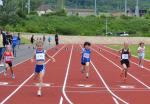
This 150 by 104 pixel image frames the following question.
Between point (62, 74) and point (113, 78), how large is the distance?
289 centimetres

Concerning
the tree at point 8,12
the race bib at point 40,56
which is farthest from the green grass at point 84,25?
the race bib at point 40,56

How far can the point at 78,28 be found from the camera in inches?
4614

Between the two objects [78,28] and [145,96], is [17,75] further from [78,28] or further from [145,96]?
[78,28]

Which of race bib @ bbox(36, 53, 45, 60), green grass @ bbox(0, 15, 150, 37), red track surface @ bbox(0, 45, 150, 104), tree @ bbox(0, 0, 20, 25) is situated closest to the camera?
red track surface @ bbox(0, 45, 150, 104)

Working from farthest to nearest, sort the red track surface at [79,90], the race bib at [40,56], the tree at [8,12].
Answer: the tree at [8,12]
the race bib at [40,56]
the red track surface at [79,90]

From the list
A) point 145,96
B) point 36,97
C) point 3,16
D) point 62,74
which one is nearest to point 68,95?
point 36,97

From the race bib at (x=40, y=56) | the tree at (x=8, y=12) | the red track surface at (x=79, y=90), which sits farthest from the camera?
the tree at (x=8, y=12)

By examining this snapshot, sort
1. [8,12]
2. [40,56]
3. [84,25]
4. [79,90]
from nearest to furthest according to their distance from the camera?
[40,56] < [79,90] < [8,12] < [84,25]

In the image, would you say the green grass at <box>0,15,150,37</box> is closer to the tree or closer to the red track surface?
the tree

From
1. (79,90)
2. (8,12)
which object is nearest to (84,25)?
(8,12)

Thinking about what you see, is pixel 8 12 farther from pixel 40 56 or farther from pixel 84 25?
pixel 40 56

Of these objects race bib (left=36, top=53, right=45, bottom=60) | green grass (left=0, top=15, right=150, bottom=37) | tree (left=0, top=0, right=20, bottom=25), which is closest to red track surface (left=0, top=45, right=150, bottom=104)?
race bib (left=36, top=53, right=45, bottom=60)

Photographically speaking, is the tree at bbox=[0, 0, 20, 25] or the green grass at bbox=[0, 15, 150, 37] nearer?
the tree at bbox=[0, 0, 20, 25]

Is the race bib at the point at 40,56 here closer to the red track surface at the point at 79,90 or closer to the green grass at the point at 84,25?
the red track surface at the point at 79,90
